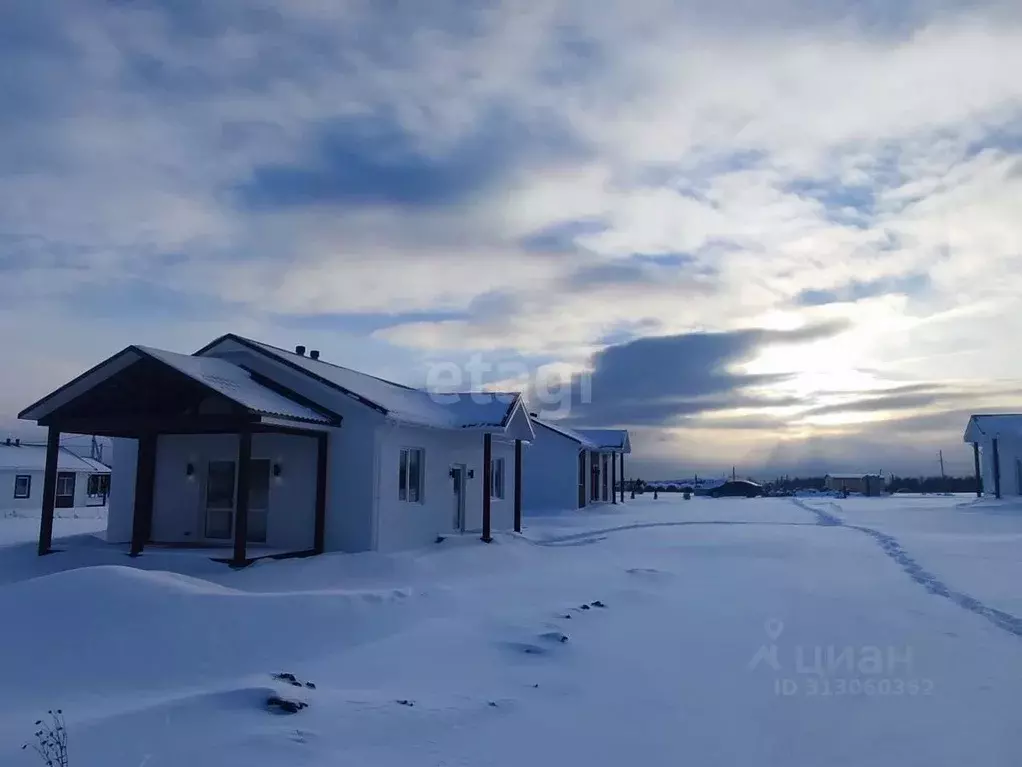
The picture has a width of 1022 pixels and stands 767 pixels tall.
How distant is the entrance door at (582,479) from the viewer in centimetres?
4238

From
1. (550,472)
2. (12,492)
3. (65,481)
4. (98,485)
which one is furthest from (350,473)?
(98,485)

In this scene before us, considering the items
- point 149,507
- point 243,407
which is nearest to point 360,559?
point 243,407

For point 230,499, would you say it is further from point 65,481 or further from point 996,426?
point 996,426

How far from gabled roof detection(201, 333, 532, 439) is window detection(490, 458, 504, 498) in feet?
6.96

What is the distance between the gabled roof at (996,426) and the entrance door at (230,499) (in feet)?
132

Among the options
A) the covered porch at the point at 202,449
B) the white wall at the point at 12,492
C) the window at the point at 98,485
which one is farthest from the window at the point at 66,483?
the covered porch at the point at 202,449

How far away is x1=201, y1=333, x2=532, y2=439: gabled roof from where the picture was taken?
18.3 metres

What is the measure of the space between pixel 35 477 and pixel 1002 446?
52807mm

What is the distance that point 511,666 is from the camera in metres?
9.01

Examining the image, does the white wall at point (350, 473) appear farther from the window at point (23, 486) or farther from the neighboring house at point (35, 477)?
the window at point (23, 486)

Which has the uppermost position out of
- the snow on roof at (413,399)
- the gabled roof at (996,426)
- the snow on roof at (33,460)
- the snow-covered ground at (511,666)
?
the gabled roof at (996,426)

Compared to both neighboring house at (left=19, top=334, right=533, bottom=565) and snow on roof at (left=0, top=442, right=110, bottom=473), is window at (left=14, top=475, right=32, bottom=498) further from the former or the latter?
neighboring house at (left=19, top=334, right=533, bottom=565)

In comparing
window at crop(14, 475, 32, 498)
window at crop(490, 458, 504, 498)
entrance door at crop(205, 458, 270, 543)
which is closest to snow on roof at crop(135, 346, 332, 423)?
entrance door at crop(205, 458, 270, 543)

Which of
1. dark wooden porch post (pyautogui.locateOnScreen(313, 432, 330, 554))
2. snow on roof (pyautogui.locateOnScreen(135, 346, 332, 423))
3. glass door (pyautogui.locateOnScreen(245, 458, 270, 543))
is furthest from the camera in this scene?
glass door (pyautogui.locateOnScreen(245, 458, 270, 543))
